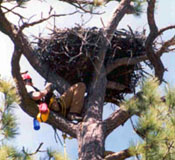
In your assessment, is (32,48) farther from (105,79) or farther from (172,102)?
(172,102)

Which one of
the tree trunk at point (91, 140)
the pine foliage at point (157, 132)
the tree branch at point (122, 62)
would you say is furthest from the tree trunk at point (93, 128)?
the pine foliage at point (157, 132)

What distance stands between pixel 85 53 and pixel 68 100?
0.64 meters

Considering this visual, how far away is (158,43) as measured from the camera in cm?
705

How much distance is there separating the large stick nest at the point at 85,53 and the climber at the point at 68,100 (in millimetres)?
381

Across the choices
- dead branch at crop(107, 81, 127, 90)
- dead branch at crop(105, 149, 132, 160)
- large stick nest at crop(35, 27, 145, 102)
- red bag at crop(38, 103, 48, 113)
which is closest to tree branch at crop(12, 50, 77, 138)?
red bag at crop(38, 103, 48, 113)

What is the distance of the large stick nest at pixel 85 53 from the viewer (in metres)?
6.57

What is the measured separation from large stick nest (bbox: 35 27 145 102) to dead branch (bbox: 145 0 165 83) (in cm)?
50

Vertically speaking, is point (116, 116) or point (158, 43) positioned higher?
point (158, 43)

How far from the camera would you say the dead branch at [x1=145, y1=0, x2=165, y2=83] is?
19.2 ft

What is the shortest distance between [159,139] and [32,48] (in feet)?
7.22

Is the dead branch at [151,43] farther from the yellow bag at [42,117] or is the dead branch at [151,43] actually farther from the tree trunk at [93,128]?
the yellow bag at [42,117]

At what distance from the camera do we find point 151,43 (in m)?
5.93

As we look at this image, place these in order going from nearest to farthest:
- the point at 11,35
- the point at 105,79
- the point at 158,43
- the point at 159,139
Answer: the point at 159,139
the point at 11,35
the point at 105,79
the point at 158,43

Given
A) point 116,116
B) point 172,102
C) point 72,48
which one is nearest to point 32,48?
point 72,48
